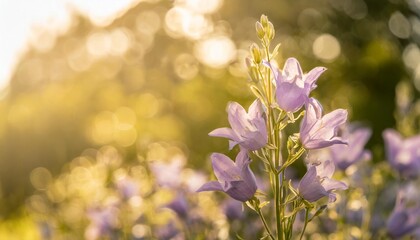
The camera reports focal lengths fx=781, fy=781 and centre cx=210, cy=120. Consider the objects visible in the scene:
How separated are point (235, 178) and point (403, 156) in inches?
55.3

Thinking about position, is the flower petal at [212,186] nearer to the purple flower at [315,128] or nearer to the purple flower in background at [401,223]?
the purple flower at [315,128]

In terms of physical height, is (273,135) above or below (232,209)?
above

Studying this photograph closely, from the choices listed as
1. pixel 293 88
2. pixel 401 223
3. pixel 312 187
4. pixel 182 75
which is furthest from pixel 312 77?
pixel 182 75

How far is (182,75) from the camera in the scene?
11141 mm

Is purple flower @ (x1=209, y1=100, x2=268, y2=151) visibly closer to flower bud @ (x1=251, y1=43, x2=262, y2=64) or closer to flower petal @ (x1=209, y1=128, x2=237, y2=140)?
flower petal @ (x1=209, y1=128, x2=237, y2=140)

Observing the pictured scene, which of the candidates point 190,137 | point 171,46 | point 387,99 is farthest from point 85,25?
point 190,137

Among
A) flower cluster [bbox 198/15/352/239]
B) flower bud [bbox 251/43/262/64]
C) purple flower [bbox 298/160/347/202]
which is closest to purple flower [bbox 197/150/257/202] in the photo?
flower cluster [bbox 198/15/352/239]

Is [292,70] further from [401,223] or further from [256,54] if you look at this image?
[401,223]

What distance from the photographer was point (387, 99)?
13539 millimetres

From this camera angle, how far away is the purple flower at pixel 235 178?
1.94 meters

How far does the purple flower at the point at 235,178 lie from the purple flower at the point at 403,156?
A: 4.50 feet

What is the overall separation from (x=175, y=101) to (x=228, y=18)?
8.61 m

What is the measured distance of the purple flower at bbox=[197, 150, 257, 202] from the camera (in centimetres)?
194

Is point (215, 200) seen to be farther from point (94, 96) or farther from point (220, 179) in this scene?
point (94, 96)
